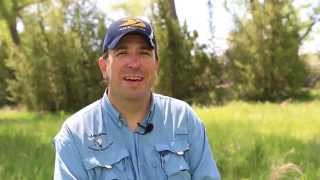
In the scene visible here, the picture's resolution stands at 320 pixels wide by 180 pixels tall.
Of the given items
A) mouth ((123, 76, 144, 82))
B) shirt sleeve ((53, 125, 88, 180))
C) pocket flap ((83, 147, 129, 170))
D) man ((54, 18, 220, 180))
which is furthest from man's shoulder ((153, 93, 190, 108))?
shirt sleeve ((53, 125, 88, 180))

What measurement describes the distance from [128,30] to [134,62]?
0.48 ft

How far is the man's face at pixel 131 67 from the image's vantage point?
2764mm

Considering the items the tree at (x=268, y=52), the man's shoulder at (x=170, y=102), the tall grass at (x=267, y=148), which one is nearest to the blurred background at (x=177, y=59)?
the tree at (x=268, y=52)

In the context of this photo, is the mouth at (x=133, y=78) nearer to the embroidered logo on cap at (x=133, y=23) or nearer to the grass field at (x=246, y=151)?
the embroidered logo on cap at (x=133, y=23)

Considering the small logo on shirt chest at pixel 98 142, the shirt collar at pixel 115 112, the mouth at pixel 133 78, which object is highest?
the mouth at pixel 133 78

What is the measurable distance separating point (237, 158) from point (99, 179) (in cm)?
436

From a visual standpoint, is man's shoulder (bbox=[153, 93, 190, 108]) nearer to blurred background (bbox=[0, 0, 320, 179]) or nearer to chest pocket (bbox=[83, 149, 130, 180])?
chest pocket (bbox=[83, 149, 130, 180])

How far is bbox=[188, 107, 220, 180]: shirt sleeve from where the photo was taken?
112 inches

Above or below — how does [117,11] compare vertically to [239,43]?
above

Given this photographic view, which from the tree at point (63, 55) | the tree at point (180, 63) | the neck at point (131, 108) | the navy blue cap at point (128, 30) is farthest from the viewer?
the tree at point (63, 55)

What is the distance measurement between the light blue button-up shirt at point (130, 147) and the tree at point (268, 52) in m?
18.7

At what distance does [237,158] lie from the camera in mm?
6938

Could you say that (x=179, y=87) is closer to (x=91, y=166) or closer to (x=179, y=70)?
(x=179, y=70)

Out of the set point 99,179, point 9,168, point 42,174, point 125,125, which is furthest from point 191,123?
point 9,168
